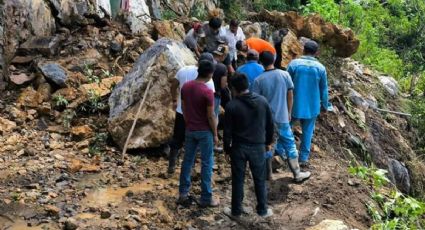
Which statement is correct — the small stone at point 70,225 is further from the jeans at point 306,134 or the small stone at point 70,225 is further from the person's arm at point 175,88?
the jeans at point 306,134

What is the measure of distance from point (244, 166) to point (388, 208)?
229cm

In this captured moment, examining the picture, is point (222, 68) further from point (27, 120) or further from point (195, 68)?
point (27, 120)

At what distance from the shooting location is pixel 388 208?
21.1 feet

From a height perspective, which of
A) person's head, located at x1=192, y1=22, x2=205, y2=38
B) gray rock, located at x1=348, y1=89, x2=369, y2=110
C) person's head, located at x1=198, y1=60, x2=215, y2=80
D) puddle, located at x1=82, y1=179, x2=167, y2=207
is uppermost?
person's head, located at x1=192, y1=22, x2=205, y2=38

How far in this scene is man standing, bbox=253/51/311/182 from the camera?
5.95 metres

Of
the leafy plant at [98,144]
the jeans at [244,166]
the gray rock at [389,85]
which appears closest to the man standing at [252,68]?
the jeans at [244,166]

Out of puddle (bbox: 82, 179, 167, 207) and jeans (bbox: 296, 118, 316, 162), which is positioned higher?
jeans (bbox: 296, 118, 316, 162)

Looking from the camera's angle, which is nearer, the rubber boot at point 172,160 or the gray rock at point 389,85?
the rubber boot at point 172,160

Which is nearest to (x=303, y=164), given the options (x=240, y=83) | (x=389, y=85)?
(x=240, y=83)

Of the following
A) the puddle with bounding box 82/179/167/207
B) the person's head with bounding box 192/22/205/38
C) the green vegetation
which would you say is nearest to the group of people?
the puddle with bounding box 82/179/167/207

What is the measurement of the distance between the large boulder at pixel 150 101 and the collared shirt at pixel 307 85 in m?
1.71

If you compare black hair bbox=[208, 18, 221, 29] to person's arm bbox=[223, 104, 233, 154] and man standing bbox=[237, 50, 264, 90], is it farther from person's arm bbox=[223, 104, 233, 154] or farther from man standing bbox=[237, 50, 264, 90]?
person's arm bbox=[223, 104, 233, 154]

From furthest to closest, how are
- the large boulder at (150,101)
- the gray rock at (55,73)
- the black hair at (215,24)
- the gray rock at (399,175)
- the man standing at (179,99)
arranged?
1. the gray rock at (399,175)
2. the gray rock at (55,73)
3. the black hair at (215,24)
4. the large boulder at (150,101)
5. the man standing at (179,99)

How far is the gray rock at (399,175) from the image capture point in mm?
9438
